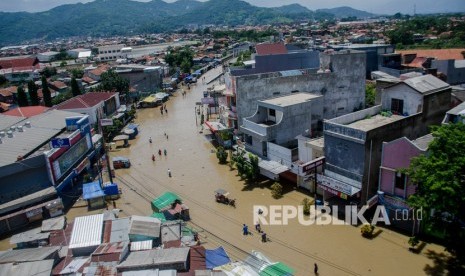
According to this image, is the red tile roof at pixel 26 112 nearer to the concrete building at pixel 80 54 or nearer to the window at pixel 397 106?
the window at pixel 397 106

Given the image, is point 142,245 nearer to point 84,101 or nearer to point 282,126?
point 282,126

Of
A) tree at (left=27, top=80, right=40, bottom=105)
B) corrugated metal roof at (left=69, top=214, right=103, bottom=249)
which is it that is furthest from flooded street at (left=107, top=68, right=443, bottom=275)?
tree at (left=27, top=80, right=40, bottom=105)

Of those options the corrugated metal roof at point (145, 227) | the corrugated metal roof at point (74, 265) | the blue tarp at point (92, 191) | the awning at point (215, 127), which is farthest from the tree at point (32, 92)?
the corrugated metal roof at point (74, 265)

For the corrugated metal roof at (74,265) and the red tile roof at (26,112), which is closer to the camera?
the corrugated metal roof at (74,265)

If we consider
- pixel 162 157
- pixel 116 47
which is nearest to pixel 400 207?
pixel 162 157

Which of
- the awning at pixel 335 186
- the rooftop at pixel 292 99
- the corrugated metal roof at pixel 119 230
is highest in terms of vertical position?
the rooftop at pixel 292 99

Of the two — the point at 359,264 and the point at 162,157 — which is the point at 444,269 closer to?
the point at 359,264
